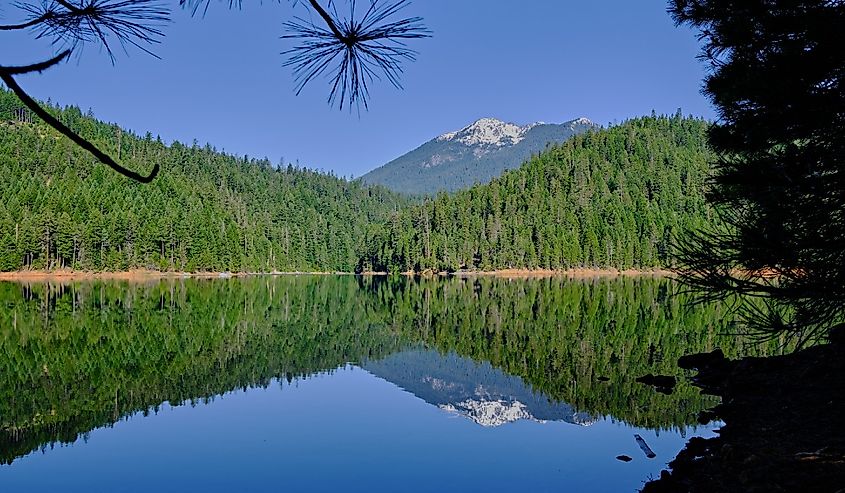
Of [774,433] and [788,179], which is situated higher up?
[788,179]

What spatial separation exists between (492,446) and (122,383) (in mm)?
11509

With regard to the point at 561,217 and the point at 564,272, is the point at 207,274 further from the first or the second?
the point at 561,217

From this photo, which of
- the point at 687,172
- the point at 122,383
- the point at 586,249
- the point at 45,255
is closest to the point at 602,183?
the point at 687,172

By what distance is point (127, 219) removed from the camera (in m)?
101

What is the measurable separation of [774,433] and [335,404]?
35.4 ft

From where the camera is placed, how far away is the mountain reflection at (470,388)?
1568 cm

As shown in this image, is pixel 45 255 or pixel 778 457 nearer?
pixel 778 457

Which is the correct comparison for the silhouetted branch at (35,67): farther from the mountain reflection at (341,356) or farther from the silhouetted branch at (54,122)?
the mountain reflection at (341,356)

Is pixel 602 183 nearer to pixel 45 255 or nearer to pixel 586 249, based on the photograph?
pixel 586 249

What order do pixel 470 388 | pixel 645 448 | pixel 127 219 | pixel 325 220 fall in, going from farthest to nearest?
pixel 325 220, pixel 127 219, pixel 470 388, pixel 645 448

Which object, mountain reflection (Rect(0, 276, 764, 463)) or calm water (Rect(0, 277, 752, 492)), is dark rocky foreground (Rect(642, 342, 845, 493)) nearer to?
calm water (Rect(0, 277, 752, 492))

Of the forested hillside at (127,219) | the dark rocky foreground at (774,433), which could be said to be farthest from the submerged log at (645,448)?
the forested hillside at (127,219)

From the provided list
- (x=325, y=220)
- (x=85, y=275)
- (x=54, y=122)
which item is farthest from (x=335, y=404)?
(x=325, y=220)

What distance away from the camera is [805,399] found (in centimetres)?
1148
